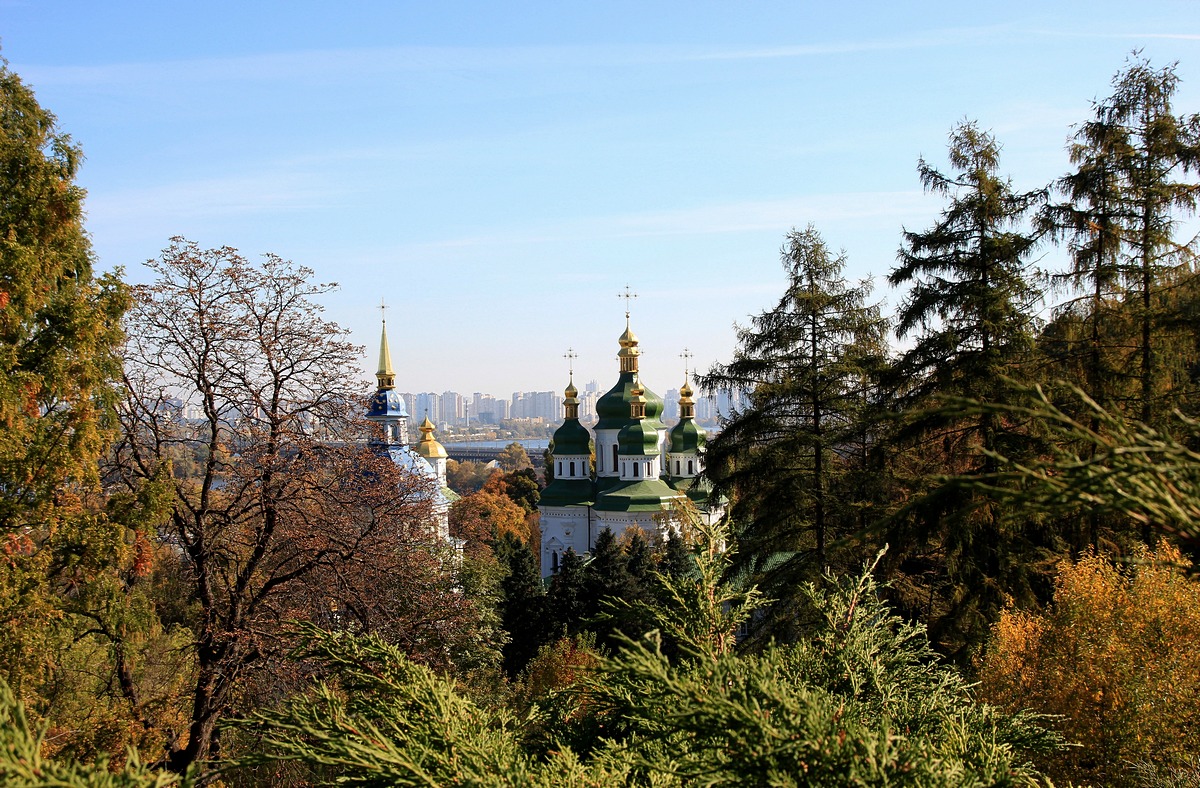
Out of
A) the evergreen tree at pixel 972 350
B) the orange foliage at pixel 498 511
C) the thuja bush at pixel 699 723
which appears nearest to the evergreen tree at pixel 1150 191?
the evergreen tree at pixel 972 350

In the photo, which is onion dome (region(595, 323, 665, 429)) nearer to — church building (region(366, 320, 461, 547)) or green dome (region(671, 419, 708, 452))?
green dome (region(671, 419, 708, 452))

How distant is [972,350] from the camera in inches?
488

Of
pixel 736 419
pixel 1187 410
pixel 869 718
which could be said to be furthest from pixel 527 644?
pixel 869 718

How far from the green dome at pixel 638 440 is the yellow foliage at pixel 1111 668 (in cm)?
2770

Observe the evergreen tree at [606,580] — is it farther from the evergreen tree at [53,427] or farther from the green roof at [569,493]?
the evergreen tree at [53,427]

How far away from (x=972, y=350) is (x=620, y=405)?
93.0 feet

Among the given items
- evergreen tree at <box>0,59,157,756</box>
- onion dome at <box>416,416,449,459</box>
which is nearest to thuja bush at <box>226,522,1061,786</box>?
evergreen tree at <box>0,59,157,756</box>

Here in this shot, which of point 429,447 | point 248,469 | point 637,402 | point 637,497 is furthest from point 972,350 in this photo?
point 429,447

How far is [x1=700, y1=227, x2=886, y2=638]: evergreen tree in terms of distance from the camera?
42.7 feet

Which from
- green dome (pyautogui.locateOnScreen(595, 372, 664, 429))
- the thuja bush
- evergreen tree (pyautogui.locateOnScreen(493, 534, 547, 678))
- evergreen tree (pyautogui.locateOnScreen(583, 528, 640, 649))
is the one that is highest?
green dome (pyautogui.locateOnScreen(595, 372, 664, 429))

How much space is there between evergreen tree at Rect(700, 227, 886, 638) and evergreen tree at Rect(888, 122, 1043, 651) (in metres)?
0.81

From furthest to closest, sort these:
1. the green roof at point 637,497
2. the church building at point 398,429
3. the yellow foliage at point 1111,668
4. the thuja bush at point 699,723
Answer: the green roof at point 637,497 → the church building at point 398,429 → the yellow foliage at point 1111,668 → the thuja bush at point 699,723

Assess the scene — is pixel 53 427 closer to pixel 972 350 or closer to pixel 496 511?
pixel 972 350

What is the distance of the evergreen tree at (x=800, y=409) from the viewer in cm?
1302
